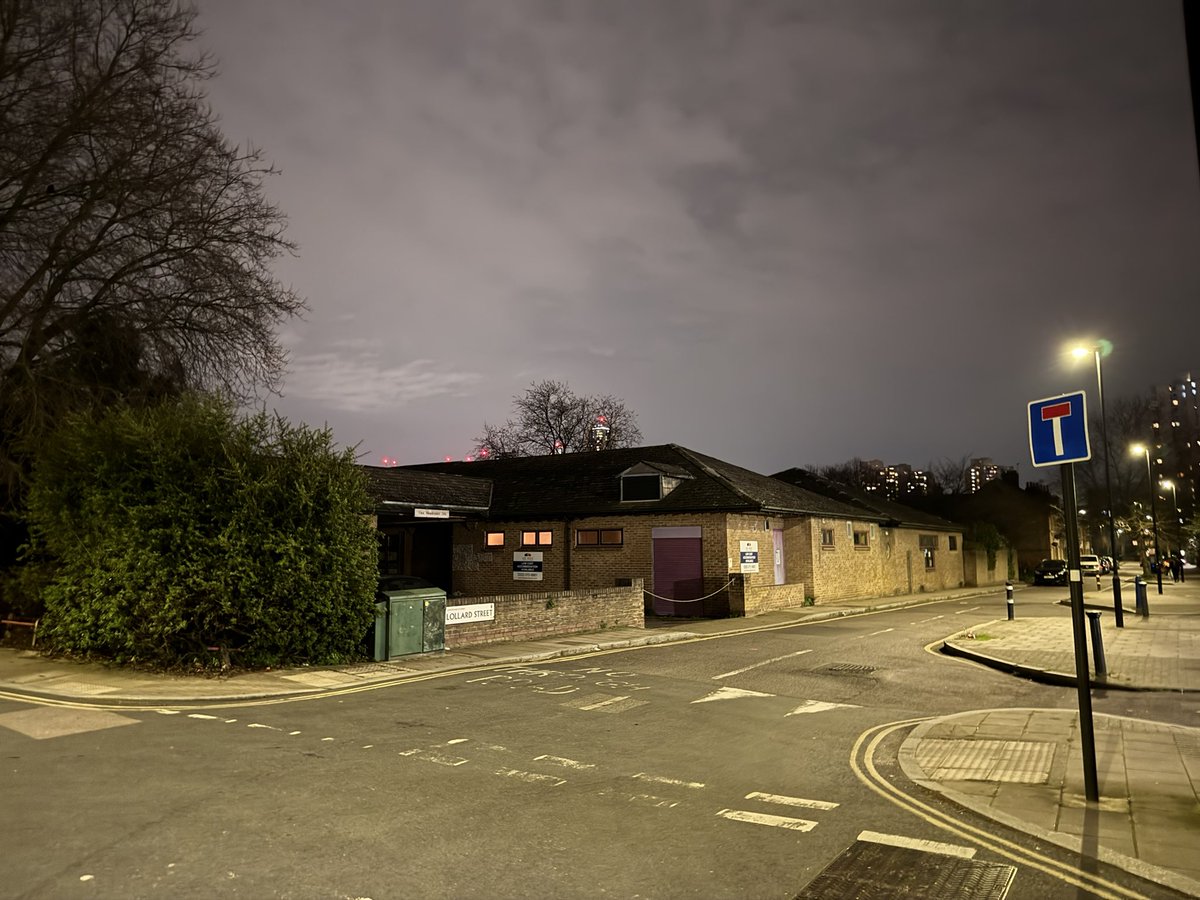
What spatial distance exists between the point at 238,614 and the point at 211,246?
378 inches

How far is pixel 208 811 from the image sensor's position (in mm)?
5820

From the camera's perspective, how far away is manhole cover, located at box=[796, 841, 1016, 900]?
4512 mm

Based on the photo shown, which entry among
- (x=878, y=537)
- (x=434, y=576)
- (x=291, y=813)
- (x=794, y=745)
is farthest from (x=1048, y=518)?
(x=291, y=813)

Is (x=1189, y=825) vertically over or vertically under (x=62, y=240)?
under

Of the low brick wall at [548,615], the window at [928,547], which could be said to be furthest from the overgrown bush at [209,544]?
the window at [928,547]

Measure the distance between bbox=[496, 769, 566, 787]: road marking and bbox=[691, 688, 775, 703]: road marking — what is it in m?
4.25

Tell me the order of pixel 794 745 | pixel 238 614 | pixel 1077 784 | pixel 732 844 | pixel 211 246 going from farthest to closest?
pixel 211 246, pixel 238 614, pixel 794 745, pixel 1077 784, pixel 732 844

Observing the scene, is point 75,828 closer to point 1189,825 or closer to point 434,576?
point 1189,825

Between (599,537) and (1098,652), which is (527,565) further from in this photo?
(1098,652)

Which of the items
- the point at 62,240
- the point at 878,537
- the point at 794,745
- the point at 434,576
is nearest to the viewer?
the point at 794,745

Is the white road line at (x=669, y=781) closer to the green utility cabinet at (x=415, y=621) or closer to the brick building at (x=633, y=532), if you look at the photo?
the green utility cabinet at (x=415, y=621)

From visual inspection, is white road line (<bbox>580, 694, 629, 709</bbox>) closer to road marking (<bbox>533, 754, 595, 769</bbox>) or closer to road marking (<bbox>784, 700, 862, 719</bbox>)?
road marking (<bbox>784, 700, 862, 719</bbox>)

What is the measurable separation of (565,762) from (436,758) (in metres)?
1.29

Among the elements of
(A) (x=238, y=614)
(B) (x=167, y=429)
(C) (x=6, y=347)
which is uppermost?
(C) (x=6, y=347)
